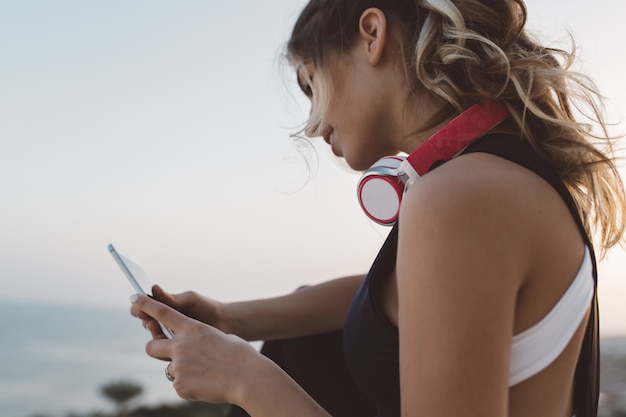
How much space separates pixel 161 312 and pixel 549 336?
0.65m

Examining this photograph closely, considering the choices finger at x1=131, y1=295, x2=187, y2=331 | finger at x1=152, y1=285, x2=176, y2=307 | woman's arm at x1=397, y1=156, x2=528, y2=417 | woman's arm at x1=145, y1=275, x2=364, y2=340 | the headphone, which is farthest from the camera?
woman's arm at x1=145, y1=275, x2=364, y2=340

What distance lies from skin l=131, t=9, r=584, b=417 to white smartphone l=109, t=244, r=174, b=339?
5.6 inches

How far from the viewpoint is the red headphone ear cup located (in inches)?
47.3

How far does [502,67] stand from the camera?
3.69 ft

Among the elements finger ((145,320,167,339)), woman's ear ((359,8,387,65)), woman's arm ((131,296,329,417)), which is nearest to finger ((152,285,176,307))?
finger ((145,320,167,339))

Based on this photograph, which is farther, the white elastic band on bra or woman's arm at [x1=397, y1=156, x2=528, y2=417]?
the white elastic band on bra

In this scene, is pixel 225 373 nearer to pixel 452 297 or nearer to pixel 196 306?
pixel 452 297

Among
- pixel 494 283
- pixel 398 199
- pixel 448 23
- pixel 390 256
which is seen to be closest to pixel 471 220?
pixel 494 283

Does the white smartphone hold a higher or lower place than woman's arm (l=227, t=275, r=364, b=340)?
higher

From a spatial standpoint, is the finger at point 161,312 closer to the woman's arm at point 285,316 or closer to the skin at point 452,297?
the skin at point 452,297

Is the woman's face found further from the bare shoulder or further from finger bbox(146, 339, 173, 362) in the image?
finger bbox(146, 339, 173, 362)

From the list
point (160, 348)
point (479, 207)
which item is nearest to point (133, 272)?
point (160, 348)

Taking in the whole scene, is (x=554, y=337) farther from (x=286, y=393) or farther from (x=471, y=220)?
(x=286, y=393)

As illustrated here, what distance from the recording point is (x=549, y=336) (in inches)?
38.2
